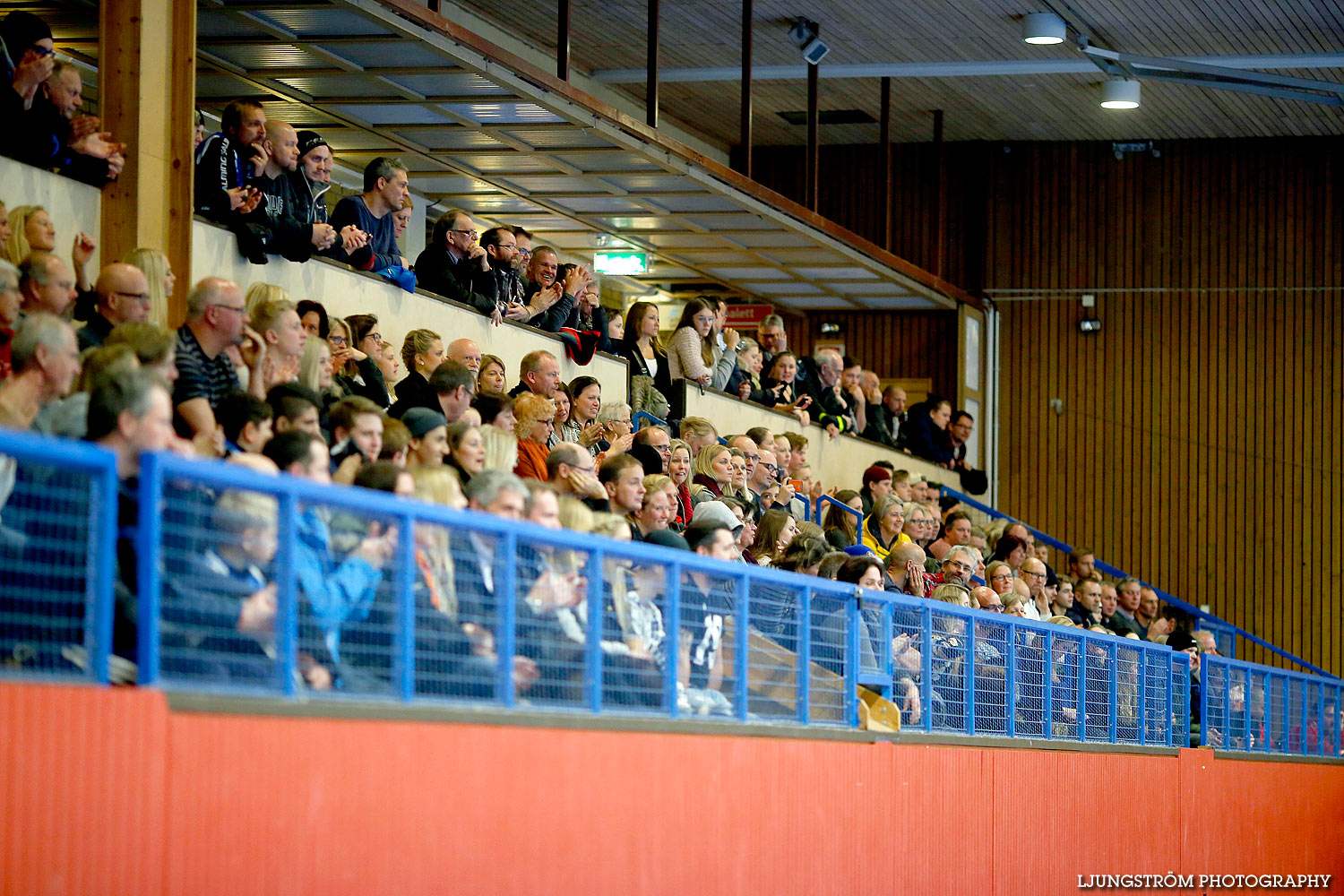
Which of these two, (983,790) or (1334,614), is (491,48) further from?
(1334,614)

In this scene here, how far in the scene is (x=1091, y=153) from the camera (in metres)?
18.1

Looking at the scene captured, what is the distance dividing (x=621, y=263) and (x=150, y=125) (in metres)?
8.88

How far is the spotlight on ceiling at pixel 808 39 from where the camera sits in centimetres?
1415

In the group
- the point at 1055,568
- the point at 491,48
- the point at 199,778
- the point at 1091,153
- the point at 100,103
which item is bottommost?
the point at 199,778

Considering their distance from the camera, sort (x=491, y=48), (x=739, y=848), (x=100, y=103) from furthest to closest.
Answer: (x=491, y=48) < (x=100, y=103) < (x=739, y=848)

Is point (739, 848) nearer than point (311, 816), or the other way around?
point (311, 816)

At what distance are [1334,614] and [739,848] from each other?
41.9 ft

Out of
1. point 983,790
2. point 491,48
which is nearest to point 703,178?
point 491,48

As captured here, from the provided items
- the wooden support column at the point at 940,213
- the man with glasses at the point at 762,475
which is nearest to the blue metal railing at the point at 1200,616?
the wooden support column at the point at 940,213

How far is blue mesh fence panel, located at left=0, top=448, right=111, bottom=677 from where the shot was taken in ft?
11.6

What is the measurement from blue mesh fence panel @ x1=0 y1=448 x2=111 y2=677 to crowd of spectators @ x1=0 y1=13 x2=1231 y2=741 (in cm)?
7

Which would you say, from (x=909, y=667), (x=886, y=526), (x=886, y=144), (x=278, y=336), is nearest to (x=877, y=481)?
(x=886, y=526)

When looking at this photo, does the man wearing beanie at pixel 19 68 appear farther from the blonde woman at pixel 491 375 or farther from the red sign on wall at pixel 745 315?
the red sign on wall at pixel 745 315

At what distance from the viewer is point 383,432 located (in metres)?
5.48
